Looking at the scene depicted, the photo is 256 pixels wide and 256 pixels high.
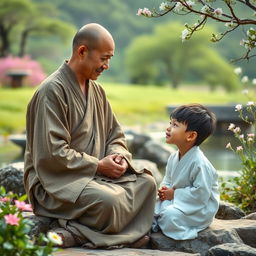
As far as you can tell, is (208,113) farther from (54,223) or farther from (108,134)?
(54,223)

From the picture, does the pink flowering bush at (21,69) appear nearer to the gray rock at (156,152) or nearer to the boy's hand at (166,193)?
the gray rock at (156,152)

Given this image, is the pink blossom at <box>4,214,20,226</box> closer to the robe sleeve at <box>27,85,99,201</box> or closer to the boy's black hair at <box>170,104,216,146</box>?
the robe sleeve at <box>27,85,99,201</box>

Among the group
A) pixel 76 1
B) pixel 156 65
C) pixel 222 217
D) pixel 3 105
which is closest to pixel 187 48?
pixel 156 65

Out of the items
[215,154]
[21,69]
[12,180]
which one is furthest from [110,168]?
[21,69]

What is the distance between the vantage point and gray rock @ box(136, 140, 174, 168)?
11406 mm

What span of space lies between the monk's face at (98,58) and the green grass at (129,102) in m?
12.9

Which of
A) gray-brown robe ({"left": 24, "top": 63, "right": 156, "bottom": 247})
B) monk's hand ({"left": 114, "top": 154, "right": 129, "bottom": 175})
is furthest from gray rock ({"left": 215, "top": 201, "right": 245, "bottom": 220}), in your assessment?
monk's hand ({"left": 114, "top": 154, "right": 129, "bottom": 175})

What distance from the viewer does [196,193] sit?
4414 millimetres

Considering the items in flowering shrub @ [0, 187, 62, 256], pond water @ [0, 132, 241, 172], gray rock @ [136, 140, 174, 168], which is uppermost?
flowering shrub @ [0, 187, 62, 256]

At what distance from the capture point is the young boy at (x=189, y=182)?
442 cm

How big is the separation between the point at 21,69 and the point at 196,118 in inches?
779

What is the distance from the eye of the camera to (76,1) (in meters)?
30.2

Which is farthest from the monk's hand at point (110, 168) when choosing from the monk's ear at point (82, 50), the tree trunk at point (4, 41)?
the tree trunk at point (4, 41)

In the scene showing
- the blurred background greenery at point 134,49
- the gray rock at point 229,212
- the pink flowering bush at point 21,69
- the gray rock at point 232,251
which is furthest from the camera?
the blurred background greenery at point 134,49
